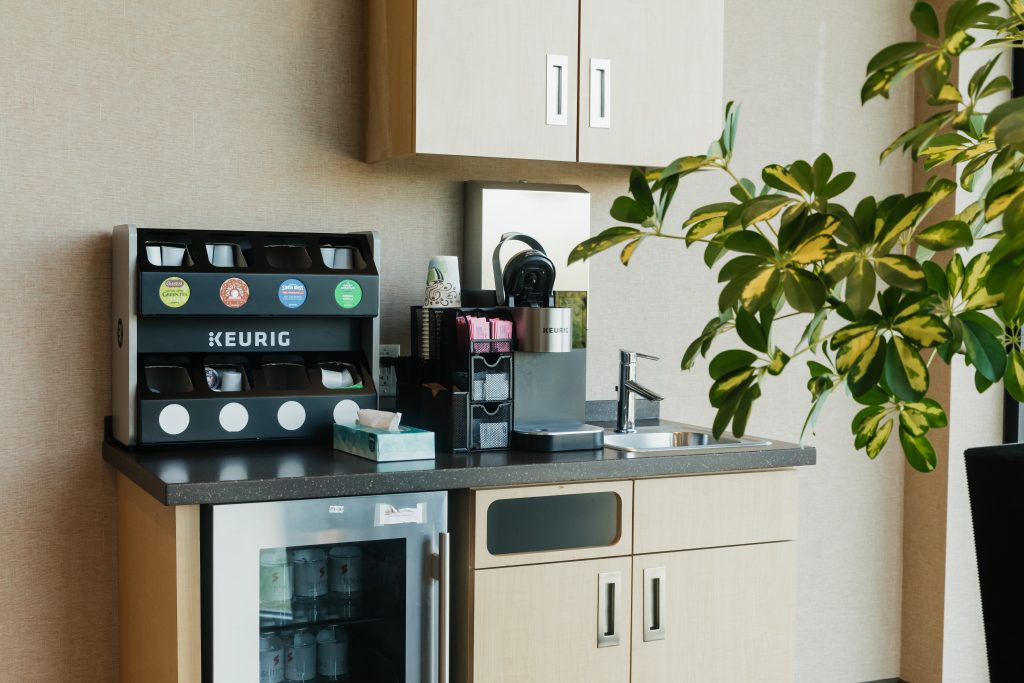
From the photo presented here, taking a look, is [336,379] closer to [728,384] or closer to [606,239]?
[606,239]

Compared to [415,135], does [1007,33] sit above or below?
below

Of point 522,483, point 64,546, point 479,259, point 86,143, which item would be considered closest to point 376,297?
point 479,259

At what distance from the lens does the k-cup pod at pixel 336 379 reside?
2.49m

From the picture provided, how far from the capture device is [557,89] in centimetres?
255

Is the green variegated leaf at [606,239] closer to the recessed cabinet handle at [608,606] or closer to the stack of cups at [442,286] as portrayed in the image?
the recessed cabinet handle at [608,606]

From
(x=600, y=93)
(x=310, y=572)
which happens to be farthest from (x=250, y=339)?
(x=600, y=93)

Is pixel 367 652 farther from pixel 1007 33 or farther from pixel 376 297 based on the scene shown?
pixel 1007 33

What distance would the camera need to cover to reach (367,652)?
7.18 feet

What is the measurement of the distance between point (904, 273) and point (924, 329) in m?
0.03

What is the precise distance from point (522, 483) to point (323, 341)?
645mm

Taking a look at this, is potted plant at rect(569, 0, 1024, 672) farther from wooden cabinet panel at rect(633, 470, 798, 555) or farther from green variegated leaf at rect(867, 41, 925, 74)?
wooden cabinet panel at rect(633, 470, 798, 555)

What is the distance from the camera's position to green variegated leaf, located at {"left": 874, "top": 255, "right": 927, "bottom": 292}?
47 cm

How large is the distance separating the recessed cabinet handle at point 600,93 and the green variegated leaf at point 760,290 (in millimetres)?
2174

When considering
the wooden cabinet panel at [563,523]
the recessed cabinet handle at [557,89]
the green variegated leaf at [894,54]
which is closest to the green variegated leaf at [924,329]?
the green variegated leaf at [894,54]
